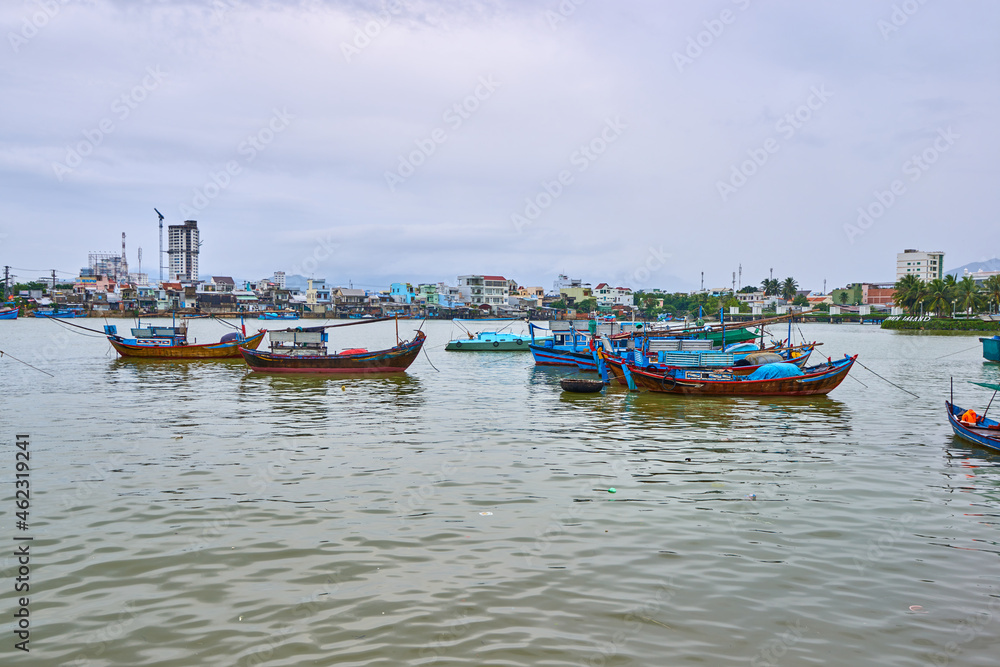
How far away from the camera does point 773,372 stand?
25297 millimetres

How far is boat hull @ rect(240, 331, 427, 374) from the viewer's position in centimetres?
3338

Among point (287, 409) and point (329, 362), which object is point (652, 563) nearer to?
point (287, 409)

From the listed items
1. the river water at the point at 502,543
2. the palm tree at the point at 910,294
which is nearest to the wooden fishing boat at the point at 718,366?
the river water at the point at 502,543

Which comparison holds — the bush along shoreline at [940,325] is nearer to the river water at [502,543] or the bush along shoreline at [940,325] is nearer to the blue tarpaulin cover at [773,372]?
the blue tarpaulin cover at [773,372]

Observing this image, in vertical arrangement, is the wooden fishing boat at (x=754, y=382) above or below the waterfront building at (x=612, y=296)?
below

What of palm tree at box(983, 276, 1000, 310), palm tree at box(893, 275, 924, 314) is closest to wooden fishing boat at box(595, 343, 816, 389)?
palm tree at box(983, 276, 1000, 310)

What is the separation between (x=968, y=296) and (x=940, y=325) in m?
10.1

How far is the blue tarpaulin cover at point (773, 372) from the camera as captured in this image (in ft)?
82.7

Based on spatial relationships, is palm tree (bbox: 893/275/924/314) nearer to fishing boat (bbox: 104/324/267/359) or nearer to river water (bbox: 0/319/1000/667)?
river water (bbox: 0/319/1000/667)

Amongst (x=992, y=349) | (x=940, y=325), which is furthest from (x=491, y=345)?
(x=940, y=325)

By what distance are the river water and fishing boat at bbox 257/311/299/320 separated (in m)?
127

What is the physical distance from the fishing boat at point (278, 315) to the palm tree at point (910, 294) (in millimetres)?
114446

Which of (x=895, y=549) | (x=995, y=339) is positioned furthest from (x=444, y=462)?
(x=995, y=339)

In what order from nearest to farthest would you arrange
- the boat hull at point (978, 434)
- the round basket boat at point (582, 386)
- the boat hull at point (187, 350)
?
the boat hull at point (978, 434) < the round basket boat at point (582, 386) < the boat hull at point (187, 350)
